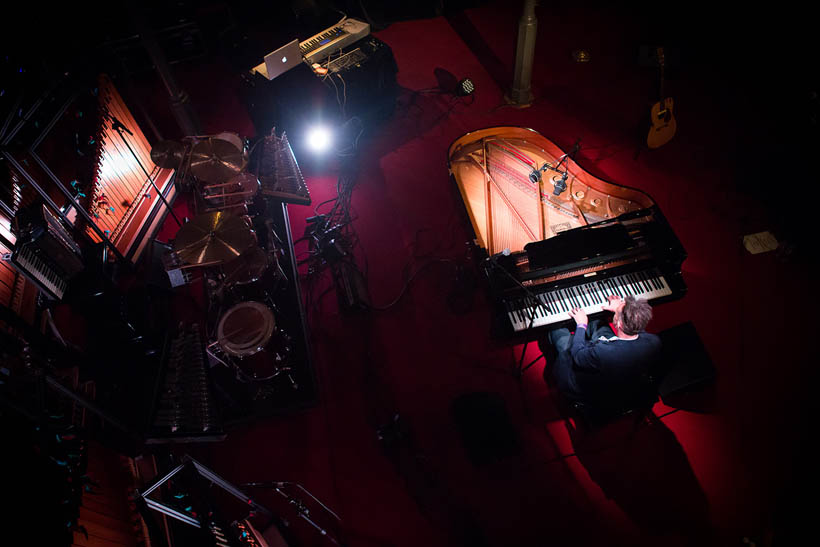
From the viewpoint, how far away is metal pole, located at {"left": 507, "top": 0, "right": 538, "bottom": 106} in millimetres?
5914

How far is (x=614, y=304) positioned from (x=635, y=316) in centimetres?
42

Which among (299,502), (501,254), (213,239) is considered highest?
(213,239)

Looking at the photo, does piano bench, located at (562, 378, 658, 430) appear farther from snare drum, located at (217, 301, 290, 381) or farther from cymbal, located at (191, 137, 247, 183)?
cymbal, located at (191, 137, 247, 183)

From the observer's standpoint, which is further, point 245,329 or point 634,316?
point 245,329

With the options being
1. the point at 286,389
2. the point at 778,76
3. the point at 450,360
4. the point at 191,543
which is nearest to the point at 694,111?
the point at 778,76

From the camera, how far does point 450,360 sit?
15.5 feet

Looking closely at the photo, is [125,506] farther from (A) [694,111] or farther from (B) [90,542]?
(A) [694,111]

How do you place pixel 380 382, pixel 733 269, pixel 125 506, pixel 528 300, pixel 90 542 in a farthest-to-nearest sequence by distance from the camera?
pixel 733 269 < pixel 380 382 < pixel 528 300 < pixel 125 506 < pixel 90 542

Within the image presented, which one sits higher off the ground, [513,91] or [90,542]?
[513,91]

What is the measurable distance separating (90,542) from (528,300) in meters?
3.90

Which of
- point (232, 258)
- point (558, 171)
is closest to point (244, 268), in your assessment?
point (232, 258)

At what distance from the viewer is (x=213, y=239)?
12.5 feet

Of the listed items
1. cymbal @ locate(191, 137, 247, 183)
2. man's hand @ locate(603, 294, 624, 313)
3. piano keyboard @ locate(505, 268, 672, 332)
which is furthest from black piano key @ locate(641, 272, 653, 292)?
cymbal @ locate(191, 137, 247, 183)

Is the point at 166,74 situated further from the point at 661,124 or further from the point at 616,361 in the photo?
the point at 661,124
